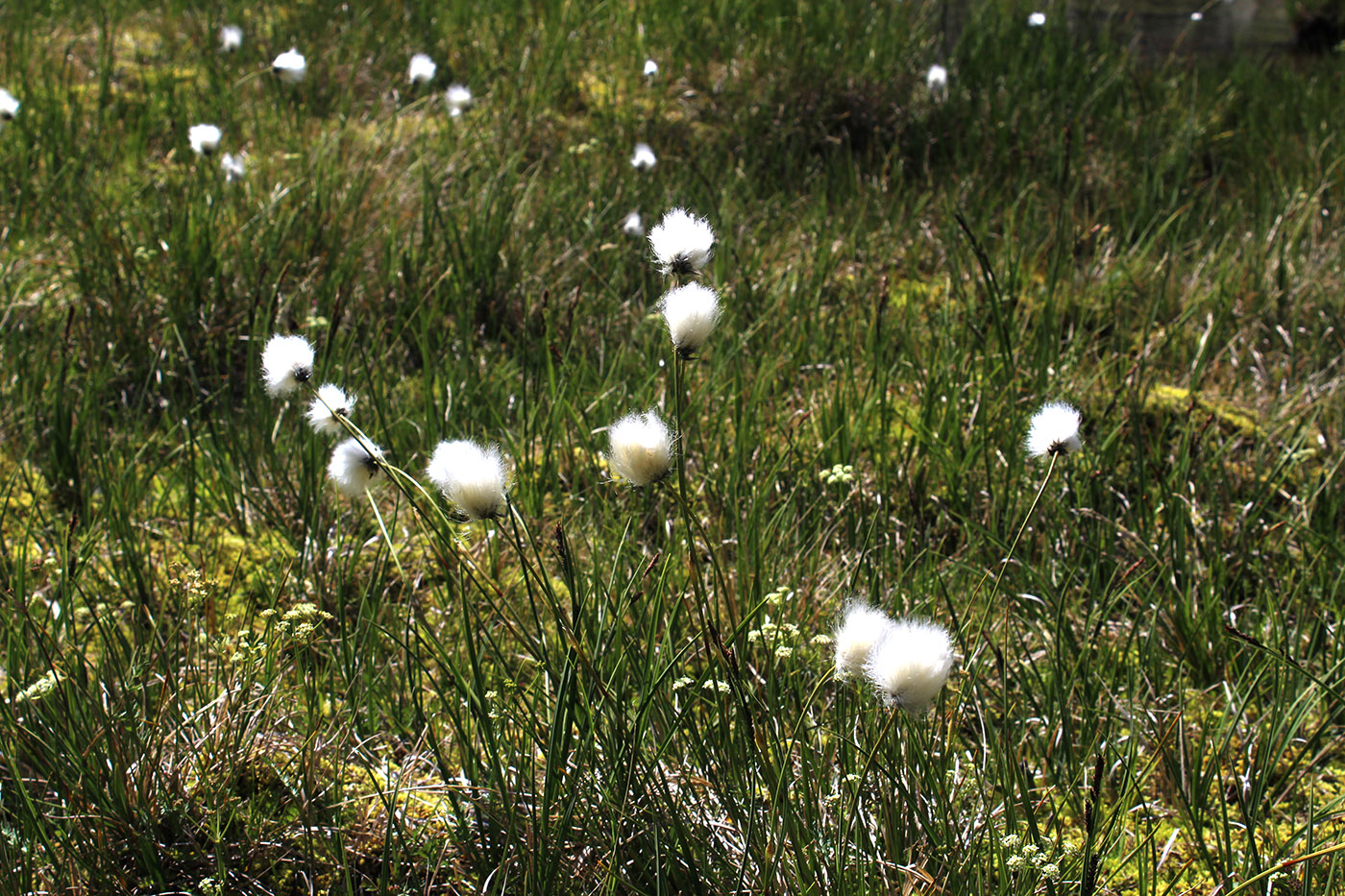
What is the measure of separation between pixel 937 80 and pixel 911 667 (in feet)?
14.4

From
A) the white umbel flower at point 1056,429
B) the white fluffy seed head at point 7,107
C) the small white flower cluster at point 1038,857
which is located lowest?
the small white flower cluster at point 1038,857

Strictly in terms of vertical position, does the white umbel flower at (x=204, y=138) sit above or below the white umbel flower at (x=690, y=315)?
above

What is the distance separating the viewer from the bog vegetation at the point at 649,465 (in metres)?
1.41

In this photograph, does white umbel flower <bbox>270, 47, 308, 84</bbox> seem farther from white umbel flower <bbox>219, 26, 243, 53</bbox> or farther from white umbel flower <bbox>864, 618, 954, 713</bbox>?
white umbel flower <bbox>864, 618, 954, 713</bbox>

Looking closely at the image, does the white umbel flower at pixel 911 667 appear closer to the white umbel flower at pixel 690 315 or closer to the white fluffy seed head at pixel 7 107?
the white umbel flower at pixel 690 315

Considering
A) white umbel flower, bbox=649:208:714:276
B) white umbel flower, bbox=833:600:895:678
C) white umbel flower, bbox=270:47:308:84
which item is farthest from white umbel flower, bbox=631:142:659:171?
white umbel flower, bbox=833:600:895:678

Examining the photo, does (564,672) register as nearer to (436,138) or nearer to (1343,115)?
(436,138)

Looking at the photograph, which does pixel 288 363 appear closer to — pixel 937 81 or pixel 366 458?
pixel 366 458

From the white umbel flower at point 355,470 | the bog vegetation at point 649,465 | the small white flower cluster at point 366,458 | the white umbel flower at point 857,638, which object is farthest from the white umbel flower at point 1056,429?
the white umbel flower at point 355,470

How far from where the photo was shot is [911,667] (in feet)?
3.45

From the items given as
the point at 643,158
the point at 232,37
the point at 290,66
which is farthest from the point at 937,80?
the point at 232,37

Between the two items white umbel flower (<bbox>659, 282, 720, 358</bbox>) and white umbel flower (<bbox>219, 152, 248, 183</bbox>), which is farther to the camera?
white umbel flower (<bbox>219, 152, 248, 183</bbox>)

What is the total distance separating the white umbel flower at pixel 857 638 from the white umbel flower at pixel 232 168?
3.05 meters

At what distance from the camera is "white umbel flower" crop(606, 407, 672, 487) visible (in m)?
Result: 1.18
